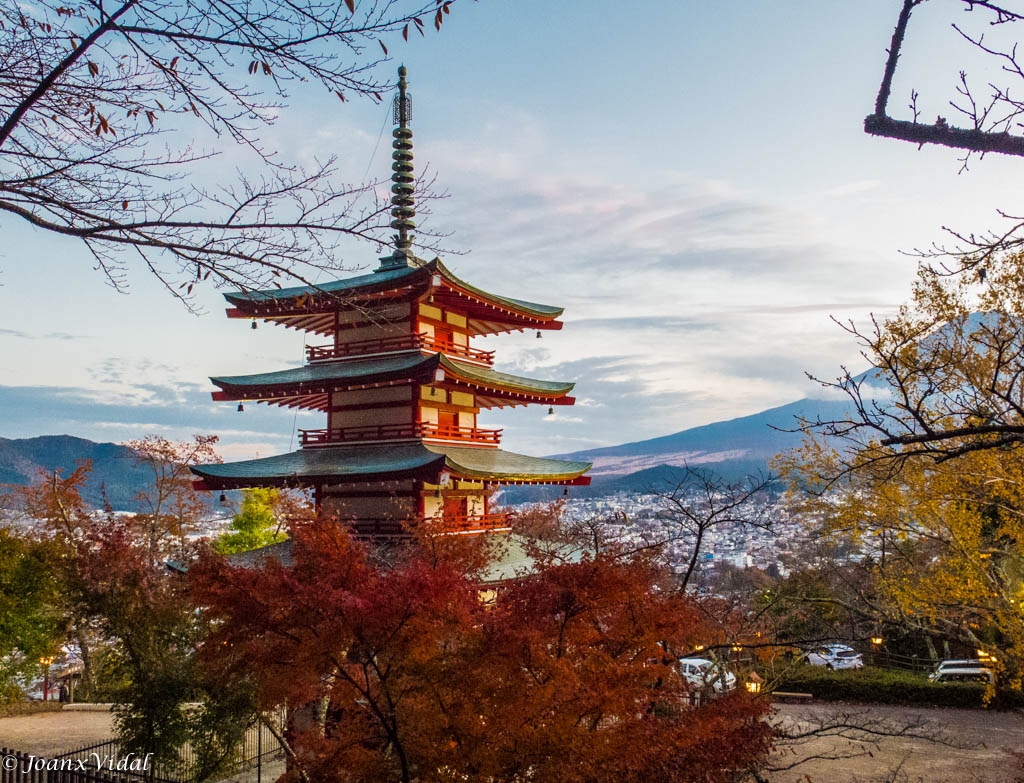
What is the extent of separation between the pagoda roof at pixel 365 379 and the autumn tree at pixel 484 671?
6950 mm

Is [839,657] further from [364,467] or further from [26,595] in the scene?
[26,595]

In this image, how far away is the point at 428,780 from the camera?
7.66 m

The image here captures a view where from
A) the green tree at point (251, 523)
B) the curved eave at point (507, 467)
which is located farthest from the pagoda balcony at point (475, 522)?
the green tree at point (251, 523)

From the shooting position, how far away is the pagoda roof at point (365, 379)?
15930 mm

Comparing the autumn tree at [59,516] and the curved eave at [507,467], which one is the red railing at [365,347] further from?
the autumn tree at [59,516]

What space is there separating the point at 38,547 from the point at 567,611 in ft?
42.5

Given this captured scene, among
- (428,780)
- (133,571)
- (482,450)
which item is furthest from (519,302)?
(428,780)

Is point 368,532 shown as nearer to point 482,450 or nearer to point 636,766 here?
point 482,450

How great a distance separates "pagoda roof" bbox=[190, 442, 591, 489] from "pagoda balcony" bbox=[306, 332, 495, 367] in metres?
2.25

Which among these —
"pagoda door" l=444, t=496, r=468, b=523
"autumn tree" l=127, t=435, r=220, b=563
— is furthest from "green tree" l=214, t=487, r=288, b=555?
"pagoda door" l=444, t=496, r=468, b=523

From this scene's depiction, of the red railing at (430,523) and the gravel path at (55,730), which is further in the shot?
the gravel path at (55,730)

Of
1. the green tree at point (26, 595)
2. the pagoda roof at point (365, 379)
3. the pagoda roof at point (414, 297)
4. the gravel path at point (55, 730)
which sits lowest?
the gravel path at point (55, 730)

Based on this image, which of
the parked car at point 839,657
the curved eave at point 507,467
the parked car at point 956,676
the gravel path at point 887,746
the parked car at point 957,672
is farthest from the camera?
the parked car at point 839,657

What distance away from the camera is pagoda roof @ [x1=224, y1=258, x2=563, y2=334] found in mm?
16156
